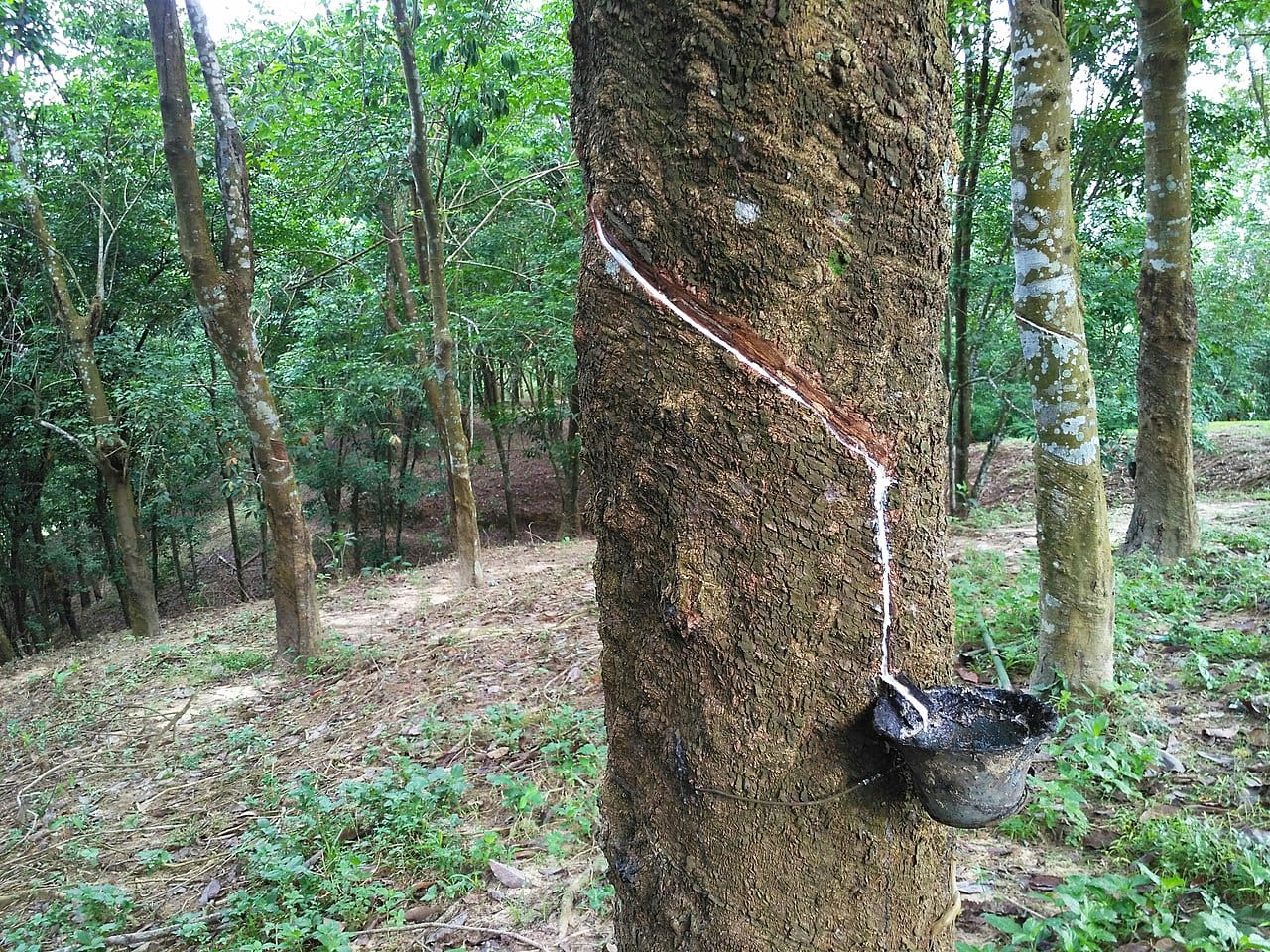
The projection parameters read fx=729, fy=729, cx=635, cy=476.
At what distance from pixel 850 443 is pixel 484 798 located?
2697 mm

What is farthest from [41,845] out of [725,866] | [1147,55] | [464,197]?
[464,197]

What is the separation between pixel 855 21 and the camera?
106 cm

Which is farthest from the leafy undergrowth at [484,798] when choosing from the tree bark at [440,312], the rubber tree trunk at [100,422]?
the rubber tree trunk at [100,422]

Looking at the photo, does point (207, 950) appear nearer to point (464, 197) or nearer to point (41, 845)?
point (41, 845)

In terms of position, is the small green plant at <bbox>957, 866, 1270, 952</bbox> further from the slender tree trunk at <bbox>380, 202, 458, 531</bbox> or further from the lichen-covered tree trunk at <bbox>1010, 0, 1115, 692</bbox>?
the slender tree trunk at <bbox>380, 202, 458, 531</bbox>

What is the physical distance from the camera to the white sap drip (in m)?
1.09

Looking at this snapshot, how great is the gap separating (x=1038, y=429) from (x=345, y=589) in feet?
26.1

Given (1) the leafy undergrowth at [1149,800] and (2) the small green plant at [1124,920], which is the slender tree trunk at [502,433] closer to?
(1) the leafy undergrowth at [1149,800]

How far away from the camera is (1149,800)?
2547 millimetres

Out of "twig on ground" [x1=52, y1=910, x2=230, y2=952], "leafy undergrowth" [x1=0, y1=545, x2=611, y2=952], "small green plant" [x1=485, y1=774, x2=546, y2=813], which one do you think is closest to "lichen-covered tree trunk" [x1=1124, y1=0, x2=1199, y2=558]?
"leafy undergrowth" [x1=0, y1=545, x2=611, y2=952]

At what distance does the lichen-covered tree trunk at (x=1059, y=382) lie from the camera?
333 centimetres

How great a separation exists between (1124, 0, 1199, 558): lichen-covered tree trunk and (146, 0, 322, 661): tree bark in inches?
247

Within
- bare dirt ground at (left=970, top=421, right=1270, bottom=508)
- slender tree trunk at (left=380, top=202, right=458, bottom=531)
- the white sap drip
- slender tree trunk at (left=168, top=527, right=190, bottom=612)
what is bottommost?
slender tree trunk at (left=168, top=527, right=190, bottom=612)

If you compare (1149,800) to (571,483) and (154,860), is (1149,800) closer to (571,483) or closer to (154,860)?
(154,860)
